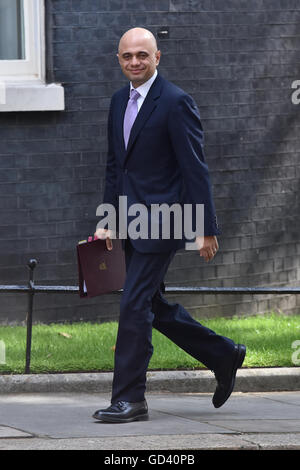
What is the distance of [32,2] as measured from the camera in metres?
10.1

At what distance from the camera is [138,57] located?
672 cm

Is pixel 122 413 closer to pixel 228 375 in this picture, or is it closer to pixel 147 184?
pixel 228 375

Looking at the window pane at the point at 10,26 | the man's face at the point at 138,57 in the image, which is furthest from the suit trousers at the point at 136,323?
the window pane at the point at 10,26

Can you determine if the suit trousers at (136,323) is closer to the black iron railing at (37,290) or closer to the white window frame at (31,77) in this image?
the black iron railing at (37,290)

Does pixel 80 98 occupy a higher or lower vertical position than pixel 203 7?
lower

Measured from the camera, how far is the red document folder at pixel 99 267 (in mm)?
7051

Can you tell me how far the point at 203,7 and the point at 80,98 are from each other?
4.59 ft

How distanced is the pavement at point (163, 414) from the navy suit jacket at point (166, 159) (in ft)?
3.38

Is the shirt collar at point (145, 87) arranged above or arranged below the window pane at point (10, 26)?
below

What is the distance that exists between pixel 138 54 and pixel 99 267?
129 centimetres

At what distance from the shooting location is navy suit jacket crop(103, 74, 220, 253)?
21.7ft

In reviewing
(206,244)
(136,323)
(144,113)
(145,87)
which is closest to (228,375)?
(136,323)
